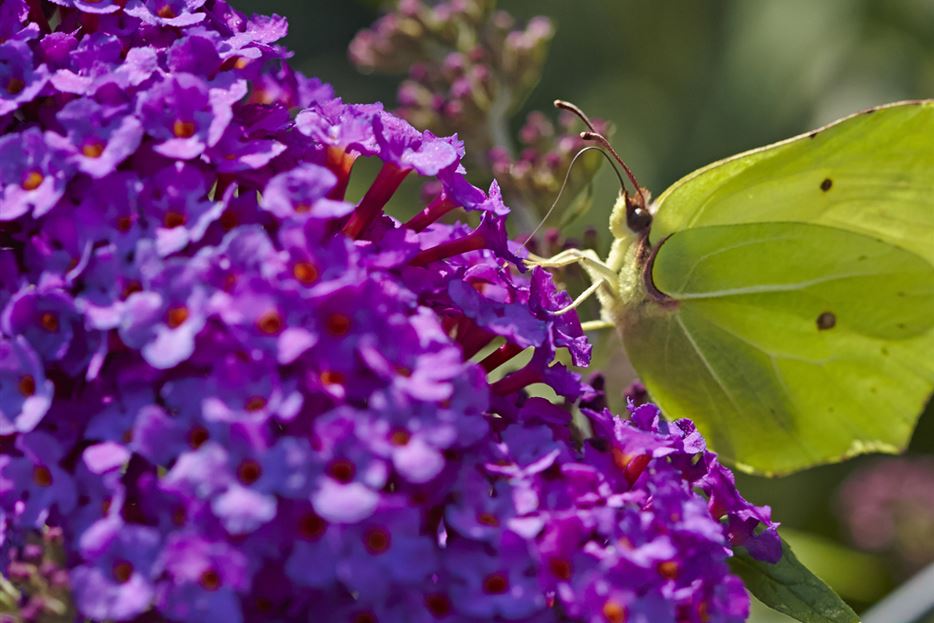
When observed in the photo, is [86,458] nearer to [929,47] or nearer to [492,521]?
[492,521]

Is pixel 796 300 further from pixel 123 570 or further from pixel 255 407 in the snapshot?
pixel 123 570

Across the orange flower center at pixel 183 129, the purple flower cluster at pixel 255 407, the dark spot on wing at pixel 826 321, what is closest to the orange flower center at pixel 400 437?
the purple flower cluster at pixel 255 407

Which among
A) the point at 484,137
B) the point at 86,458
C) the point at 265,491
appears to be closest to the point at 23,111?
the point at 86,458

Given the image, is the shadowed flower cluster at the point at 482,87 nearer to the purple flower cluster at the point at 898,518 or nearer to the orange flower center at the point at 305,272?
the orange flower center at the point at 305,272

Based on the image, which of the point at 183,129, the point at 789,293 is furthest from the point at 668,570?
the point at 789,293

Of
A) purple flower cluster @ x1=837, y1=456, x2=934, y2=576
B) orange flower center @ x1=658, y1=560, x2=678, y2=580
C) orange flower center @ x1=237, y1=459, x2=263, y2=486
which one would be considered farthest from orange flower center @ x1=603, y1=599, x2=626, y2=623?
purple flower cluster @ x1=837, y1=456, x2=934, y2=576

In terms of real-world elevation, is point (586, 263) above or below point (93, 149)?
below
